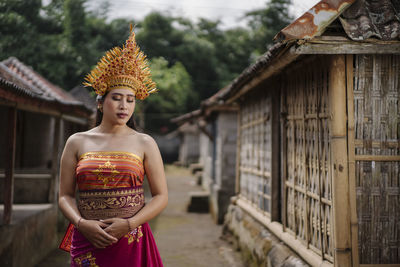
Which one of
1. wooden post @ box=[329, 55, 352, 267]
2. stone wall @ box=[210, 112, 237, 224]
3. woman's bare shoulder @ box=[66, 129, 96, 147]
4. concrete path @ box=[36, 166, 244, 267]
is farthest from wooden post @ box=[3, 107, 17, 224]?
stone wall @ box=[210, 112, 237, 224]

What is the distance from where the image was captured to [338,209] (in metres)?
3.19

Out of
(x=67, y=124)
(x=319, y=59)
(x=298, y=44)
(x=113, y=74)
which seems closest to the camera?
(x=113, y=74)

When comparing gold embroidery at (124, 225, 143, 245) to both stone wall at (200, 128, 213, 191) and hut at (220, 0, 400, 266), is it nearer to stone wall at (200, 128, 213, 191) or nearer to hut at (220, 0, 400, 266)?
hut at (220, 0, 400, 266)

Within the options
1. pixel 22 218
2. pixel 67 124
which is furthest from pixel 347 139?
pixel 67 124

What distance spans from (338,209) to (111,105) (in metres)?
2.37

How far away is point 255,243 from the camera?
5605mm

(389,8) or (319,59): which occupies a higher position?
(389,8)

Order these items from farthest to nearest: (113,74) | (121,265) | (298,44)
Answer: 1. (298,44)
2. (113,74)
3. (121,265)

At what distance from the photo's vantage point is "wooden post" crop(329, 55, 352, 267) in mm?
3160

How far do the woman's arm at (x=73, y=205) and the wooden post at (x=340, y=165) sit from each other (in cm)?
219

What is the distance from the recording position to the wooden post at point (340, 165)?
316cm

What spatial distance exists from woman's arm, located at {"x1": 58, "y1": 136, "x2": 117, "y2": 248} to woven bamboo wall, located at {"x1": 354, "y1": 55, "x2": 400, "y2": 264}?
249 cm

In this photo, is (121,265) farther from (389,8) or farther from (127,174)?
(389,8)

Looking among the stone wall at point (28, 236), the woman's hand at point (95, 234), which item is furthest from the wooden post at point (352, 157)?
the stone wall at point (28, 236)
